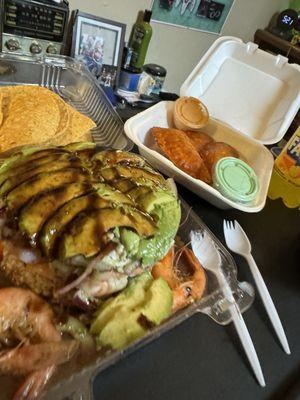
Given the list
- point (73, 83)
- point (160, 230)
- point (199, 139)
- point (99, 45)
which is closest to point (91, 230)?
point (160, 230)

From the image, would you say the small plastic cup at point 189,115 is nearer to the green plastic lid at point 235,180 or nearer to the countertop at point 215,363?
the green plastic lid at point 235,180

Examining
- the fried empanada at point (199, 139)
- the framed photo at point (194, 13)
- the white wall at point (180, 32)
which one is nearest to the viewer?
the fried empanada at point (199, 139)

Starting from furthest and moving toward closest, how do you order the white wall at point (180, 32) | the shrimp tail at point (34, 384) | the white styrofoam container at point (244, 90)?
the white wall at point (180, 32) → the white styrofoam container at point (244, 90) → the shrimp tail at point (34, 384)

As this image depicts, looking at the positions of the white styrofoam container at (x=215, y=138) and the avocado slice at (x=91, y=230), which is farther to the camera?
the white styrofoam container at (x=215, y=138)

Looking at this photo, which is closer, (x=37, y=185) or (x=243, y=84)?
(x=37, y=185)

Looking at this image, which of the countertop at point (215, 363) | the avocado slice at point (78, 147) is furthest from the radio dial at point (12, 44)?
the countertop at point (215, 363)

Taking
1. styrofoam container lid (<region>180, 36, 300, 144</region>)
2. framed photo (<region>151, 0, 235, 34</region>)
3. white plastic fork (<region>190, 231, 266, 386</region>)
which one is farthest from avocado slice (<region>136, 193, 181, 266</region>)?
framed photo (<region>151, 0, 235, 34</region>)

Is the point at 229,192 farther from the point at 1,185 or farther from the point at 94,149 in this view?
the point at 1,185

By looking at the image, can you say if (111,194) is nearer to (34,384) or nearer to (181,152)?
(34,384)
